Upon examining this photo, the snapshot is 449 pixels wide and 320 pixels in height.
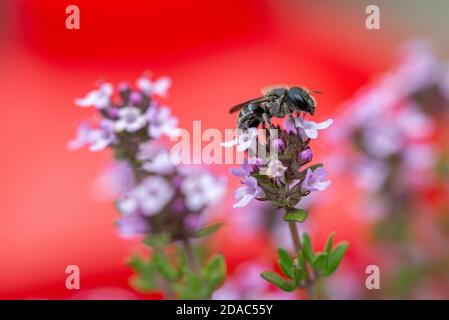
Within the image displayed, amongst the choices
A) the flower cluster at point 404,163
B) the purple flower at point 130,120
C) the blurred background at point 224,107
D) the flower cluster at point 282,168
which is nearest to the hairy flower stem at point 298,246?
the flower cluster at point 282,168

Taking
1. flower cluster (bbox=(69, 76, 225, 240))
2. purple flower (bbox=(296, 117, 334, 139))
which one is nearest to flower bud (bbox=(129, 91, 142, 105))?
flower cluster (bbox=(69, 76, 225, 240))

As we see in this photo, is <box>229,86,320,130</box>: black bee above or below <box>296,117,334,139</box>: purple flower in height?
above

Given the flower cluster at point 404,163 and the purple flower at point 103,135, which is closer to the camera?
the purple flower at point 103,135

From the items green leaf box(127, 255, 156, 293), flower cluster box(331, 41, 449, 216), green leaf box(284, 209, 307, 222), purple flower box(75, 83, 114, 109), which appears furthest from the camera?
flower cluster box(331, 41, 449, 216)

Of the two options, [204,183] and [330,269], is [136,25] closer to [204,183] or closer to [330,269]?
[204,183]

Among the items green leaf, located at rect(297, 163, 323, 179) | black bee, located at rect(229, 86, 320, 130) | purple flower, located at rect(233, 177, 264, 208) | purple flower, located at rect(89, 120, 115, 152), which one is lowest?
purple flower, located at rect(233, 177, 264, 208)

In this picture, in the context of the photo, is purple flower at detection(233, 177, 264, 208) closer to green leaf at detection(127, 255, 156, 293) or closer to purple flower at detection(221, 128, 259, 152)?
purple flower at detection(221, 128, 259, 152)

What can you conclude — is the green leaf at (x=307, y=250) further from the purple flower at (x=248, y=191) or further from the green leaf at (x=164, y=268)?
the green leaf at (x=164, y=268)
